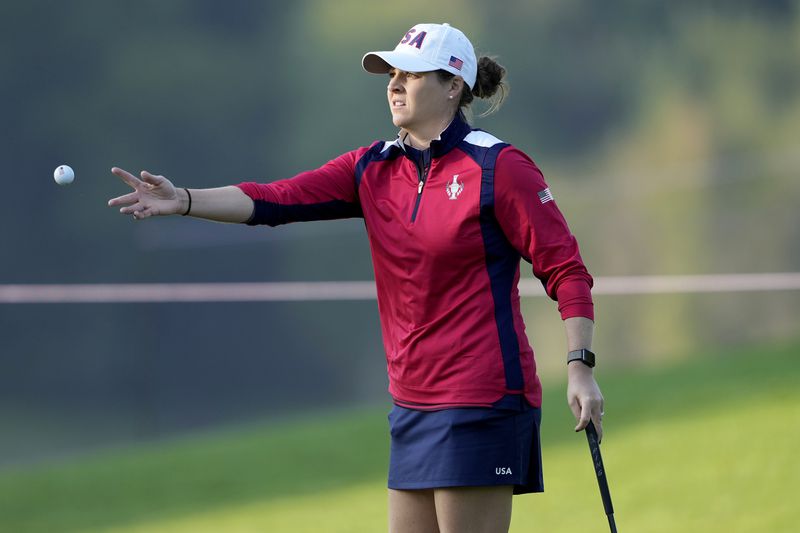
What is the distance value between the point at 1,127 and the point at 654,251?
18.2ft

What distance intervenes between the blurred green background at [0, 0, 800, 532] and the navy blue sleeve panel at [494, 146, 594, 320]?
400cm

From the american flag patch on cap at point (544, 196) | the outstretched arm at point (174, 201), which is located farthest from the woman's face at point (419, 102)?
the outstretched arm at point (174, 201)

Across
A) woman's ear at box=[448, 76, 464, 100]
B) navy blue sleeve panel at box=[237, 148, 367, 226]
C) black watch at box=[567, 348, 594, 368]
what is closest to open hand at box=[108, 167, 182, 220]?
navy blue sleeve panel at box=[237, 148, 367, 226]

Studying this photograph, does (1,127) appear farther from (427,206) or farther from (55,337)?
(427,206)

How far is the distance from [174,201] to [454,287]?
0.78m

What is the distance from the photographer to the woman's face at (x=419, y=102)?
351 cm

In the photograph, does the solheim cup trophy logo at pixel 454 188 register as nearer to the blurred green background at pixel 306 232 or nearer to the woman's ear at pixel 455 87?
the woman's ear at pixel 455 87

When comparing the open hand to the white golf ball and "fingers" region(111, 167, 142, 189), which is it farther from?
the white golf ball

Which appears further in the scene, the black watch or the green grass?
the green grass

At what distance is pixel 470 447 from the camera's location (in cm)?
336

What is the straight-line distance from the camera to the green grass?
6.25 meters

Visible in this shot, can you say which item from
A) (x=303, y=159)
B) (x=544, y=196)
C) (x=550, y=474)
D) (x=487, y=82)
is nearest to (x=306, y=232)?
(x=303, y=159)

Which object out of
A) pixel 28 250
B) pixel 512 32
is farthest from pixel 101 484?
pixel 512 32

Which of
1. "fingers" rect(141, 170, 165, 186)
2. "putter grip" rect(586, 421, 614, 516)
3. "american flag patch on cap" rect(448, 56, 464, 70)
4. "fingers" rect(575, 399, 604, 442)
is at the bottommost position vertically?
"putter grip" rect(586, 421, 614, 516)
